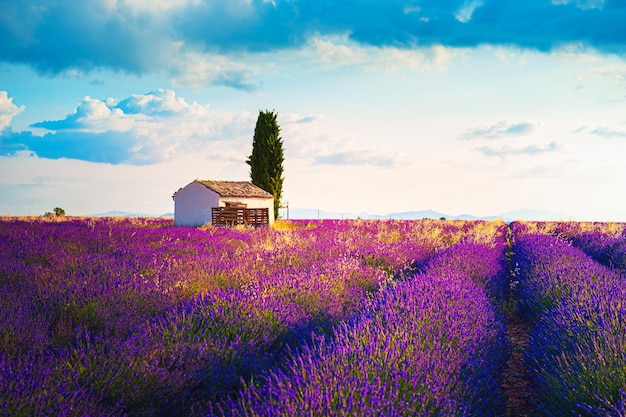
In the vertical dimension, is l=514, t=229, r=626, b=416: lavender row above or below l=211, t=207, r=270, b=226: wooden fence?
below

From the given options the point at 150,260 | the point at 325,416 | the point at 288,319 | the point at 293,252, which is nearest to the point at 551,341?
the point at 288,319

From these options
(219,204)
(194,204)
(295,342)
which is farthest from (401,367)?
(194,204)

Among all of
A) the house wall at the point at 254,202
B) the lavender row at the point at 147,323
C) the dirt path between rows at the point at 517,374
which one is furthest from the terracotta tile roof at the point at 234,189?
the dirt path between rows at the point at 517,374

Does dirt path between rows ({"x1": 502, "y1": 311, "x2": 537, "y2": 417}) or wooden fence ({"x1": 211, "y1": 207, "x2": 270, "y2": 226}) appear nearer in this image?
dirt path between rows ({"x1": 502, "y1": 311, "x2": 537, "y2": 417})

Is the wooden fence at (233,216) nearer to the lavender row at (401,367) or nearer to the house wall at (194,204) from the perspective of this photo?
the house wall at (194,204)

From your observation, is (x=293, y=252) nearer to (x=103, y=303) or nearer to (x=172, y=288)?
(x=172, y=288)

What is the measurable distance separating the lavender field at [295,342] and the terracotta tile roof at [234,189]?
18417 mm

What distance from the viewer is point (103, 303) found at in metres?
4.90

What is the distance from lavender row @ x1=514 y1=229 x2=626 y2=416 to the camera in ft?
10.2

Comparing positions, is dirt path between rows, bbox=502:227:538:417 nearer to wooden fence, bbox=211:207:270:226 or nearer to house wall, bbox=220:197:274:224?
wooden fence, bbox=211:207:270:226

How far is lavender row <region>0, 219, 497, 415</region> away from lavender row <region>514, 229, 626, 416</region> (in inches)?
75.2

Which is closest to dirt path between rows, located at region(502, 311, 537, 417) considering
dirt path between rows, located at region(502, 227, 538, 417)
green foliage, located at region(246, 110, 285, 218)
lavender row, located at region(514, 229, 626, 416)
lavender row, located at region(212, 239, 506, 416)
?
dirt path between rows, located at region(502, 227, 538, 417)

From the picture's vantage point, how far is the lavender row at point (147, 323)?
3193mm

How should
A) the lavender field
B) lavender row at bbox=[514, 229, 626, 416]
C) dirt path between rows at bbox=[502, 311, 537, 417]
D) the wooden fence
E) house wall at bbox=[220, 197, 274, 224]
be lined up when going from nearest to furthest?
the lavender field < lavender row at bbox=[514, 229, 626, 416] < dirt path between rows at bbox=[502, 311, 537, 417] < the wooden fence < house wall at bbox=[220, 197, 274, 224]
